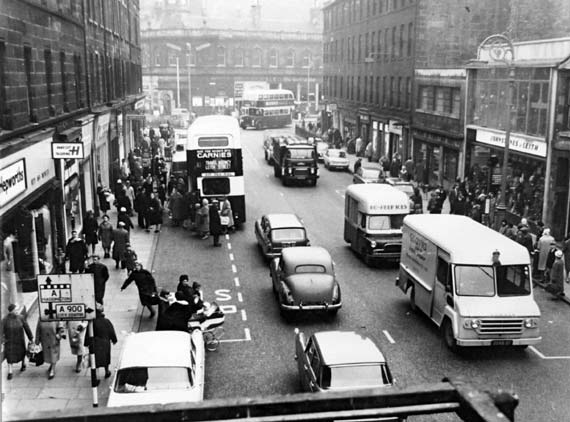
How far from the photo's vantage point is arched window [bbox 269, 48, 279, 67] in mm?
105488

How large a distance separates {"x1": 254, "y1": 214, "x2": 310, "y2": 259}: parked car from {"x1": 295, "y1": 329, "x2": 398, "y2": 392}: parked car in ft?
31.5

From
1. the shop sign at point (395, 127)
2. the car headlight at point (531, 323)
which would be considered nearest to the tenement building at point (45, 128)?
the car headlight at point (531, 323)

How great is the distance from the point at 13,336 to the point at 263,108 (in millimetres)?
69887

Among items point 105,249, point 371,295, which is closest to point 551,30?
point 371,295

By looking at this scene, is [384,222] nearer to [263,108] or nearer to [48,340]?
[48,340]

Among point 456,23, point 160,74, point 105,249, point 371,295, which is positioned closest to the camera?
point 371,295

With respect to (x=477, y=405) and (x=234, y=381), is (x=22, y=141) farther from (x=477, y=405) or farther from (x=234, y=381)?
(x=477, y=405)

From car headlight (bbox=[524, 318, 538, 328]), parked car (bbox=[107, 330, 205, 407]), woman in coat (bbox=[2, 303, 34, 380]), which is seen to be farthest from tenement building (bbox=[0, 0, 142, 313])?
car headlight (bbox=[524, 318, 538, 328])

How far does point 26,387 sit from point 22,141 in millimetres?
6500

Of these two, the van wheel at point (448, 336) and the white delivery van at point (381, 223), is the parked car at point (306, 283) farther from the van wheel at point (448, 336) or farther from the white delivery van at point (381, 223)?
the white delivery van at point (381, 223)

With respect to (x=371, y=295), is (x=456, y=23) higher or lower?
higher

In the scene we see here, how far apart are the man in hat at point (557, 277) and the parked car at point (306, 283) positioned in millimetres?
6556

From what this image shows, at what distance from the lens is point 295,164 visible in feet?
131

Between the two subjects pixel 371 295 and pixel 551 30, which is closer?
pixel 371 295
